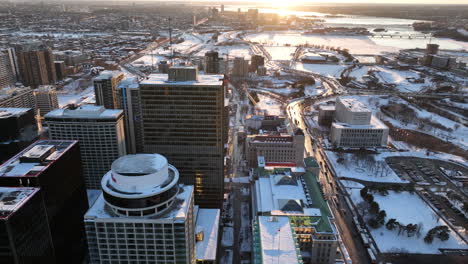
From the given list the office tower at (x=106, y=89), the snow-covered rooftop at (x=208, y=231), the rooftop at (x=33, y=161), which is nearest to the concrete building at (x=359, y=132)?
the snow-covered rooftop at (x=208, y=231)

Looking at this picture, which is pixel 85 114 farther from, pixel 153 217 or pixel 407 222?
pixel 407 222

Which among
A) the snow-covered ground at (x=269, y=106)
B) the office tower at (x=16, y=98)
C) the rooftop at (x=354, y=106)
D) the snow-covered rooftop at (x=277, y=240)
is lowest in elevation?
the snow-covered ground at (x=269, y=106)

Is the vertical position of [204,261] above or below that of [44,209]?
below

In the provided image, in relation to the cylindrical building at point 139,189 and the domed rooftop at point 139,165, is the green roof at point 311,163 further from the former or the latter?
the domed rooftop at point 139,165

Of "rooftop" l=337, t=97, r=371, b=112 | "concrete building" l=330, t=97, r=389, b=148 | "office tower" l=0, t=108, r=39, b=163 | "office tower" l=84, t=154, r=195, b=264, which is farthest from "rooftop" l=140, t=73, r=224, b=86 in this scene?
"rooftop" l=337, t=97, r=371, b=112

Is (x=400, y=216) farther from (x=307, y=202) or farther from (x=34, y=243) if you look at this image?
(x=34, y=243)

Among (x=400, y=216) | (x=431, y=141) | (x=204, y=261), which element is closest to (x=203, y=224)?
(x=204, y=261)
